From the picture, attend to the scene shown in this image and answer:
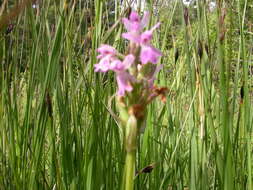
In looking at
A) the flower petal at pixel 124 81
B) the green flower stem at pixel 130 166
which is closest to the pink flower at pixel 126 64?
the flower petal at pixel 124 81

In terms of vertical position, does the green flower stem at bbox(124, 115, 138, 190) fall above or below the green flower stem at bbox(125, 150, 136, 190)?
above

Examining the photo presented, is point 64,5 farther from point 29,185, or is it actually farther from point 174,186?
point 174,186

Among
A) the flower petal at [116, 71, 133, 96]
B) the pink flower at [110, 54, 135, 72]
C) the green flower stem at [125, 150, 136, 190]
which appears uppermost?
the pink flower at [110, 54, 135, 72]

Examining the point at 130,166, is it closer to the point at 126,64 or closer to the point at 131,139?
the point at 131,139

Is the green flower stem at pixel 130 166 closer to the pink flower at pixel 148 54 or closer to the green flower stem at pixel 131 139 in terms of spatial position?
the green flower stem at pixel 131 139

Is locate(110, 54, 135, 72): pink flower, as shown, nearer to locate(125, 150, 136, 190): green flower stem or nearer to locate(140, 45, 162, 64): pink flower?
locate(140, 45, 162, 64): pink flower

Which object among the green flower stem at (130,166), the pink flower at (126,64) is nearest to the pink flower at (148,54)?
the pink flower at (126,64)

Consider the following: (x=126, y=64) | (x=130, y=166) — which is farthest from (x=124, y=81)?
(x=130, y=166)

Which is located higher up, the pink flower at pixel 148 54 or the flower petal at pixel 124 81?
the pink flower at pixel 148 54

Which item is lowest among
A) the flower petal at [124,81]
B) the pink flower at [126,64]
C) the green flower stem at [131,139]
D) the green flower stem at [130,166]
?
the green flower stem at [130,166]

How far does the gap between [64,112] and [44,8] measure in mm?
337

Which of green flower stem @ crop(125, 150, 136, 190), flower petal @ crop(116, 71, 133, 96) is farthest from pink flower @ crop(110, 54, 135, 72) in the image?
green flower stem @ crop(125, 150, 136, 190)

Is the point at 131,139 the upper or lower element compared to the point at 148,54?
lower

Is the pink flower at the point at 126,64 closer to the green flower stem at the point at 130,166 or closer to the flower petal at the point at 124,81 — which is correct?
the flower petal at the point at 124,81
